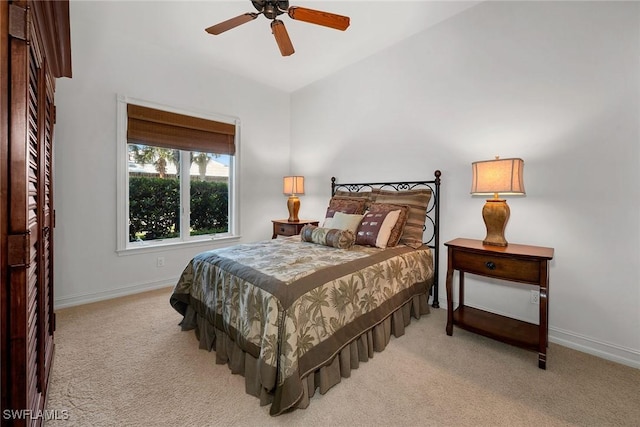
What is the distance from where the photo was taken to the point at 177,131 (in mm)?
3434

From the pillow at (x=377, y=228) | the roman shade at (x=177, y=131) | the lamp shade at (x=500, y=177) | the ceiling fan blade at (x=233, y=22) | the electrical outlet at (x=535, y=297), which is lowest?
the electrical outlet at (x=535, y=297)

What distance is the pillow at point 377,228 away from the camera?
253 cm

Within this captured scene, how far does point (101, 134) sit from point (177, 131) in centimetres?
76

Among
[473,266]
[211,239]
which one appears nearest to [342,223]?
[473,266]

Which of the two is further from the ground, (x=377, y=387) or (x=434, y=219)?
(x=434, y=219)

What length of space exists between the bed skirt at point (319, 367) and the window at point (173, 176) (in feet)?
5.03

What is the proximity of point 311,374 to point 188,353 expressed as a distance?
3.31 ft

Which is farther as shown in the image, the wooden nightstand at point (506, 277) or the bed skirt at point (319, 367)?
the wooden nightstand at point (506, 277)

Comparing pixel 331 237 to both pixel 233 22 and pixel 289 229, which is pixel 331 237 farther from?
pixel 233 22

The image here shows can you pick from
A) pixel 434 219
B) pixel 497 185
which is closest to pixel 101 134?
pixel 434 219

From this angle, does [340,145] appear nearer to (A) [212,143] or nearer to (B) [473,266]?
(A) [212,143]

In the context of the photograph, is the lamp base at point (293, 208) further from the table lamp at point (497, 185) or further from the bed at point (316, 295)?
the table lamp at point (497, 185)

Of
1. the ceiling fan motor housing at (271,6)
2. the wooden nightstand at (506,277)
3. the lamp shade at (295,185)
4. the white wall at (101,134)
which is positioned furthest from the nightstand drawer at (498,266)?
the white wall at (101,134)

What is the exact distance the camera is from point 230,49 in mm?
3271
